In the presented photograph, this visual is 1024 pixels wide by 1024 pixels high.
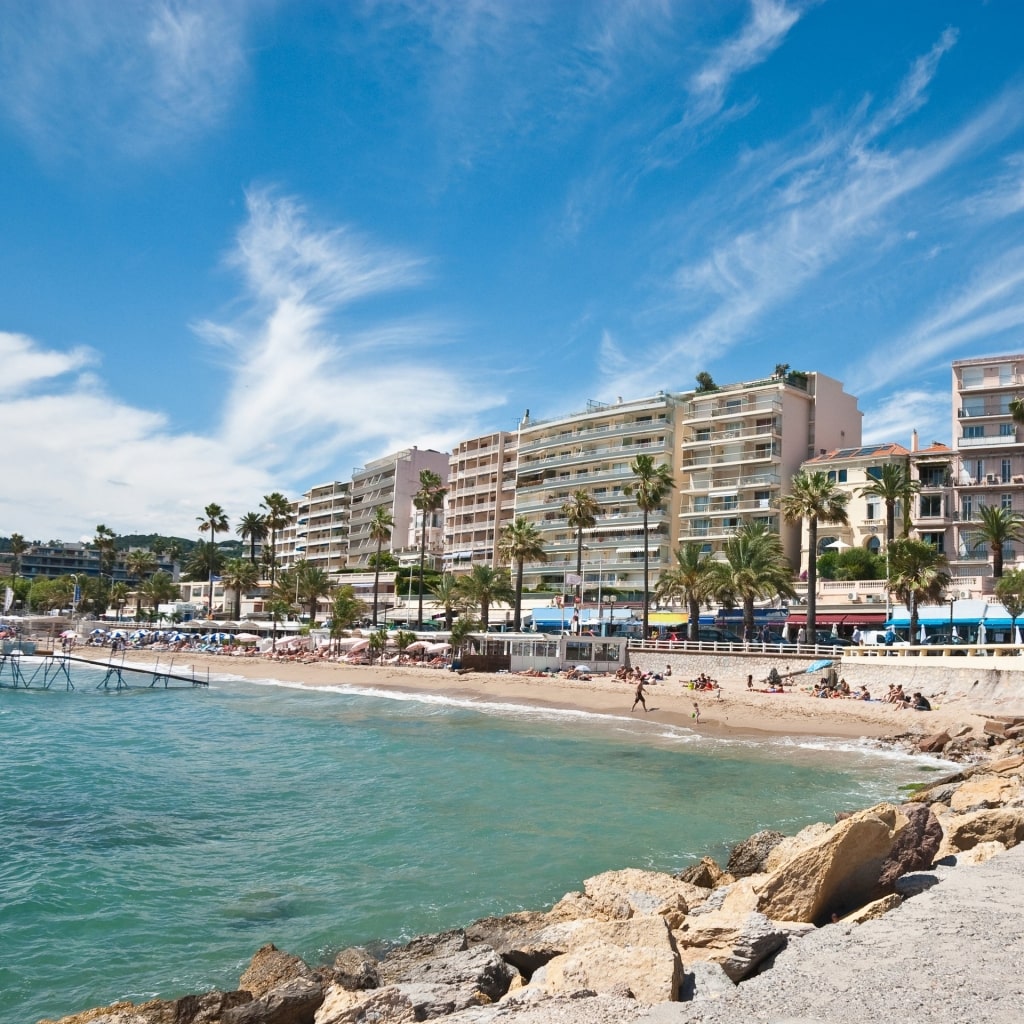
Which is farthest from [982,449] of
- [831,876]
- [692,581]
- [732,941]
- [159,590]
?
[159,590]

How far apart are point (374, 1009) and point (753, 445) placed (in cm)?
6822

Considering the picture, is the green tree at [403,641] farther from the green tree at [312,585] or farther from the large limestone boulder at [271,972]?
the large limestone boulder at [271,972]

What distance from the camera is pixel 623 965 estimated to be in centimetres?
762

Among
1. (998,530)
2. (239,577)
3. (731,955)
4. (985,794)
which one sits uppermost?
(998,530)

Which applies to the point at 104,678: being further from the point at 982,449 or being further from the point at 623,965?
the point at 982,449

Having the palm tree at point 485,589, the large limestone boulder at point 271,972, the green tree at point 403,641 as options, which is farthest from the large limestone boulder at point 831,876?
the palm tree at point 485,589

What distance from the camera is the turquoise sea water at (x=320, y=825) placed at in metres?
12.3

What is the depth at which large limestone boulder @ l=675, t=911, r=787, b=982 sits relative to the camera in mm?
7715

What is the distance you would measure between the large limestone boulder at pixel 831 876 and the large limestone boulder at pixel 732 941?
0.49 meters

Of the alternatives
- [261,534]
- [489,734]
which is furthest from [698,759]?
[261,534]

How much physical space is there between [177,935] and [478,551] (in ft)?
277

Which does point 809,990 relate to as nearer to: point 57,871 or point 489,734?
point 57,871

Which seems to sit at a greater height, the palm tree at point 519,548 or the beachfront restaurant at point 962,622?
the palm tree at point 519,548

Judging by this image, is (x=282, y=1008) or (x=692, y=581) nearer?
(x=282, y=1008)
